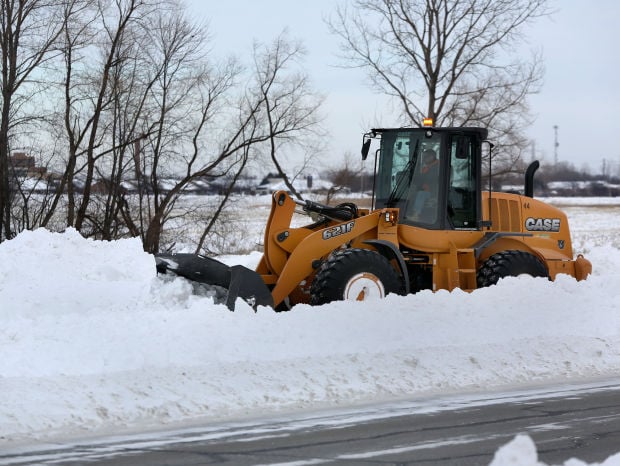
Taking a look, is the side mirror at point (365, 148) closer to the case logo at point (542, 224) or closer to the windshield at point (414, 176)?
the windshield at point (414, 176)

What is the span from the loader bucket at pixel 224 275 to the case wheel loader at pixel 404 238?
0.05 feet

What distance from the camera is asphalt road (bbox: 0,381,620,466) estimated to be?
5.77 meters

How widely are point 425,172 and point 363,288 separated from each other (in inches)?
85.6

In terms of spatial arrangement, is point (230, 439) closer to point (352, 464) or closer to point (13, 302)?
point (352, 464)

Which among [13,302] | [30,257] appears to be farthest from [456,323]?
[30,257]

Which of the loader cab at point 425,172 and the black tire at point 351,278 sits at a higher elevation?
the loader cab at point 425,172

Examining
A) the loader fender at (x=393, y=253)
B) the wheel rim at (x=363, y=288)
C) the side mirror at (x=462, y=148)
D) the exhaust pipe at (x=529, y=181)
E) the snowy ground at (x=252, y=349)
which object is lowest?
the snowy ground at (x=252, y=349)

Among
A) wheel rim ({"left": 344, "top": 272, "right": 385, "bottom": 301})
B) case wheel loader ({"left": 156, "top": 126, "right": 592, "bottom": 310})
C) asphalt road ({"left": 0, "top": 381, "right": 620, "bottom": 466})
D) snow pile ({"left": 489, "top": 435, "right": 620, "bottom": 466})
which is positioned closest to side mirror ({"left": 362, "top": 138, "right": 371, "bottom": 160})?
case wheel loader ({"left": 156, "top": 126, "right": 592, "bottom": 310})

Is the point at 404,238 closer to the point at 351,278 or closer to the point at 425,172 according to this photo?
the point at 425,172

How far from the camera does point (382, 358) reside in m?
8.58

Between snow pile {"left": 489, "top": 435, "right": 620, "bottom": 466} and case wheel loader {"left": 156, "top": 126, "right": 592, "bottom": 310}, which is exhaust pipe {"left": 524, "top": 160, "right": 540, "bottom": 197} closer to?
case wheel loader {"left": 156, "top": 126, "right": 592, "bottom": 310}

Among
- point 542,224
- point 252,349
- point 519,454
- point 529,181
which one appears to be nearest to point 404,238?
point 542,224

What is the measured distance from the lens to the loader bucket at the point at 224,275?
9.99 meters

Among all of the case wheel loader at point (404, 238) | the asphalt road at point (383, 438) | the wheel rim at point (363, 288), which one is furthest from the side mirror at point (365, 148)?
the asphalt road at point (383, 438)
